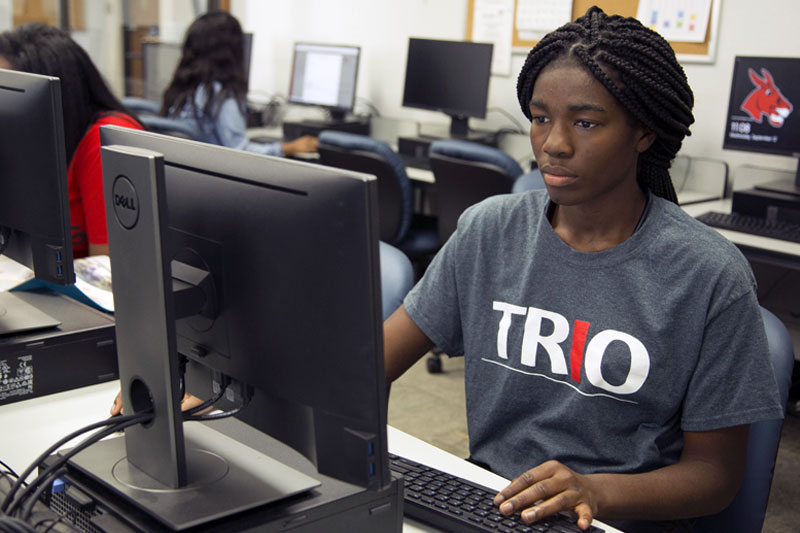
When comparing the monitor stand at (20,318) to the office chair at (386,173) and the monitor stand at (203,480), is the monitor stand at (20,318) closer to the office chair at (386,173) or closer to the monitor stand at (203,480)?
the monitor stand at (203,480)

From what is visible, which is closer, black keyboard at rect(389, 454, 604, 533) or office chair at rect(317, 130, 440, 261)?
black keyboard at rect(389, 454, 604, 533)

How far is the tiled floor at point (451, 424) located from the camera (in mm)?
2273

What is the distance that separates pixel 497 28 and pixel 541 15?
0.91 ft

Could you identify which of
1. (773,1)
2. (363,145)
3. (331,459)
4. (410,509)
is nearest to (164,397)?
(331,459)

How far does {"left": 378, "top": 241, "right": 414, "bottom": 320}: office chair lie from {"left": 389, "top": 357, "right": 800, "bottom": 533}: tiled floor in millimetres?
1096

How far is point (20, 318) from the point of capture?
4.43 feet

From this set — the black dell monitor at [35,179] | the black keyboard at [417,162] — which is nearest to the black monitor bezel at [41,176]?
the black dell monitor at [35,179]

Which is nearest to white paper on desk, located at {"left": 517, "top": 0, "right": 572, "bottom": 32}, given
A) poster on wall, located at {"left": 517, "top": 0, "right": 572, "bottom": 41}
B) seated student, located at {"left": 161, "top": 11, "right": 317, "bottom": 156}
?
poster on wall, located at {"left": 517, "top": 0, "right": 572, "bottom": 41}

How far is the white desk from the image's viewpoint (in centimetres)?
111

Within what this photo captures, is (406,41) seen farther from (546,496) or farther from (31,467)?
(31,467)

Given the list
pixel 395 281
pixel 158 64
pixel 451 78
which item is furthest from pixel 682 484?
pixel 158 64

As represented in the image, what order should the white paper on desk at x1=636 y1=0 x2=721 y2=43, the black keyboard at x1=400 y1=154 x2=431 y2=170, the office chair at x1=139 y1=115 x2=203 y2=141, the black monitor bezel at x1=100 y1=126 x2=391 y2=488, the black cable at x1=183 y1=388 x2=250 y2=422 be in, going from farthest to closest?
1. the black keyboard at x1=400 y1=154 x2=431 y2=170
2. the office chair at x1=139 y1=115 x2=203 y2=141
3. the white paper on desk at x1=636 y1=0 x2=721 y2=43
4. the black cable at x1=183 y1=388 x2=250 y2=422
5. the black monitor bezel at x1=100 y1=126 x2=391 y2=488

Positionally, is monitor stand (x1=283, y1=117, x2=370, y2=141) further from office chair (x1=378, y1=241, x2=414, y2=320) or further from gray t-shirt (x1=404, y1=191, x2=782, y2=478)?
Answer: gray t-shirt (x1=404, y1=191, x2=782, y2=478)

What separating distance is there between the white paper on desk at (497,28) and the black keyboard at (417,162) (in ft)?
1.88
